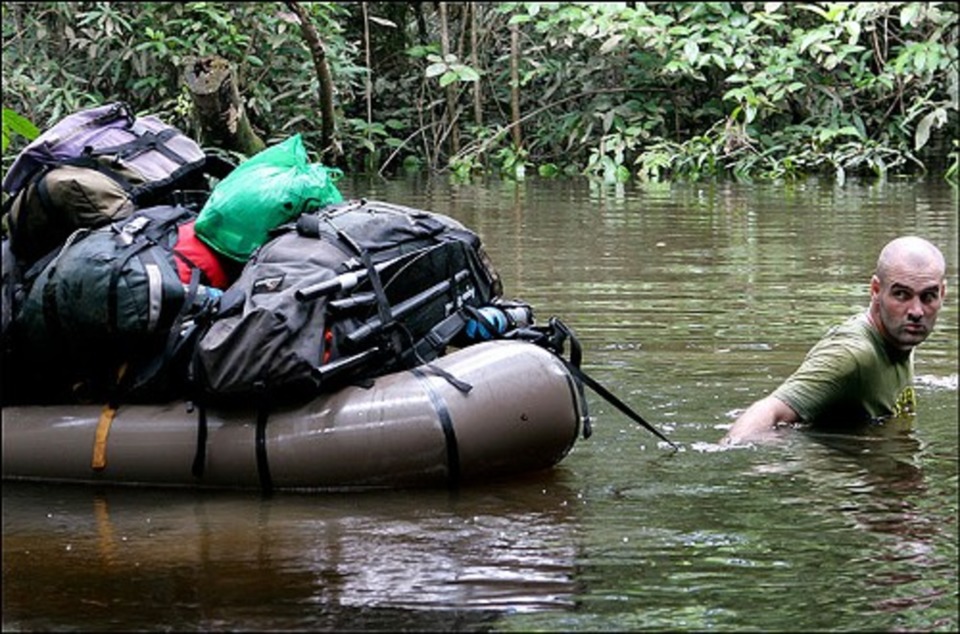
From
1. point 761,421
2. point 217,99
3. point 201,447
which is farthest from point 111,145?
point 217,99

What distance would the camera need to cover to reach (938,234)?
35.9ft

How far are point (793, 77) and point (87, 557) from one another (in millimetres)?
14350

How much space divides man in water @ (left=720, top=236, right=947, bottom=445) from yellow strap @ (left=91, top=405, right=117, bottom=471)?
2.06 metres

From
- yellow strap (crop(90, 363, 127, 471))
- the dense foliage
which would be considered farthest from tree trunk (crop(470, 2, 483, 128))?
yellow strap (crop(90, 363, 127, 471))

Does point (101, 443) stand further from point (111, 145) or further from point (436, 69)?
point (436, 69)

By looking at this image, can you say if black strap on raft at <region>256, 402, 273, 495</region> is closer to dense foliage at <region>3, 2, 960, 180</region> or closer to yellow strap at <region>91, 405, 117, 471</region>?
yellow strap at <region>91, 405, 117, 471</region>

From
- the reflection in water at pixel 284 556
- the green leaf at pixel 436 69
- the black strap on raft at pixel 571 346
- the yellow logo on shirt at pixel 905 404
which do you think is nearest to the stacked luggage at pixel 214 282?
the black strap on raft at pixel 571 346

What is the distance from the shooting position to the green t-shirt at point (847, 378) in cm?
572

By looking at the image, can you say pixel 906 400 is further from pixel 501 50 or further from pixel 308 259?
pixel 501 50

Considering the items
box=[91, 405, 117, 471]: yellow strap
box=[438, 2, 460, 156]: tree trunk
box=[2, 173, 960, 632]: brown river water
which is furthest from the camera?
box=[438, 2, 460, 156]: tree trunk

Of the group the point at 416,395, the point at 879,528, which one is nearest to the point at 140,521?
the point at 416,395

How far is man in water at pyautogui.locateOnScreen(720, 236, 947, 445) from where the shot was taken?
5629 millimetres

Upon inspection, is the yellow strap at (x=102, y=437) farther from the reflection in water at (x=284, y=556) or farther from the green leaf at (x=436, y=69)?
the green leaf at (x=436, y=69)

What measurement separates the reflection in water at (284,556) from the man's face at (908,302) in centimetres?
138
